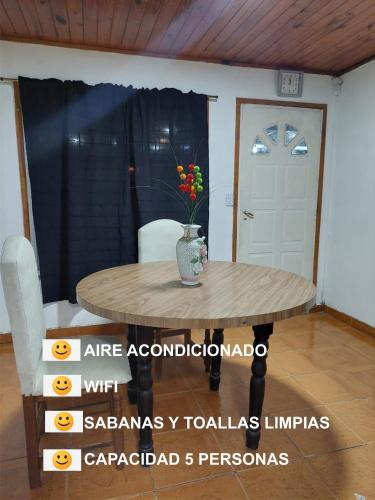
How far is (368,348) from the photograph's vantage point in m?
2.97

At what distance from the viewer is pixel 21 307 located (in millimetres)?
1351

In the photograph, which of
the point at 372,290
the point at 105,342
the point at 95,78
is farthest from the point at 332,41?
the point at 105,342

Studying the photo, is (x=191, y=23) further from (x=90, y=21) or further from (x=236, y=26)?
(x=90, y=21)

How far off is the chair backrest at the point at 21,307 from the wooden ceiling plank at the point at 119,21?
5.47ft

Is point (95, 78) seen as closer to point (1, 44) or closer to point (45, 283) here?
point (1, 44)

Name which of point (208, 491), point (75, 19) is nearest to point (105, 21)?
point (75, 19)

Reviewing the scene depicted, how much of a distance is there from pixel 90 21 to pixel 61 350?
86.2 inches

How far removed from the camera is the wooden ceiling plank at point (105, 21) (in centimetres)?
224

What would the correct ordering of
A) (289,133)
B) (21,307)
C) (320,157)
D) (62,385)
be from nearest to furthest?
(21,307), (62,385), (289,133), (320,157)

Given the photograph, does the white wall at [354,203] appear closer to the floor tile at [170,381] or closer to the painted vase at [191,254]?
the floor tile at [170,381]

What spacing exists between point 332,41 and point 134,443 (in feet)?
10.2

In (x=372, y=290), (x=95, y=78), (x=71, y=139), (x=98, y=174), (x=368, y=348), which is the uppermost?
(x=95, y=78)

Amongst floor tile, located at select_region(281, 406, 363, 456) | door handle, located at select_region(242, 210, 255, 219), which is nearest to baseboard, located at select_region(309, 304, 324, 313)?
door handle, located at select_region(242, 210, 255, 219)

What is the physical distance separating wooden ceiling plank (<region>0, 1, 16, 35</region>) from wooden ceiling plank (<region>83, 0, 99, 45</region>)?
0.50 meters
